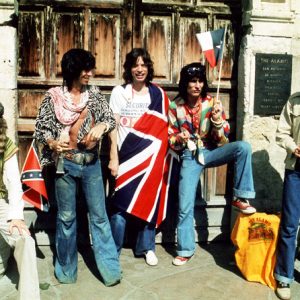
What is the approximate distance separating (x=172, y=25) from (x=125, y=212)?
6.50 ft

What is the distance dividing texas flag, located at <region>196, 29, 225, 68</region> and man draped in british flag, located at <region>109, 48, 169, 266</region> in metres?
0.53

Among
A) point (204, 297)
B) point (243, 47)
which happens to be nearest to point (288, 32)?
point (243, 47)

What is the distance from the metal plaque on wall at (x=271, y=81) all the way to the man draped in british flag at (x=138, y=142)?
1.02 metres

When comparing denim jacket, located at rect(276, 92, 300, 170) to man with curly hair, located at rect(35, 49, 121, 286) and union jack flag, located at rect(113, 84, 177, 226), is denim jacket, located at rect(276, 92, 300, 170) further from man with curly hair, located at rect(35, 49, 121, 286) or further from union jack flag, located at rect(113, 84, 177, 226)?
man with curly hair, located at rect(35, 49, 121, 286)

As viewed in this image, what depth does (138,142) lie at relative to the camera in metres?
4.75

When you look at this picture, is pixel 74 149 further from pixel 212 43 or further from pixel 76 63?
pixel 212 43

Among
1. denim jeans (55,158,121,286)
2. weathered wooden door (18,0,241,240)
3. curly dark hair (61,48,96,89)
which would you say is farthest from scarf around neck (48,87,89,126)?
weathered wooden door (18,0,241,240)

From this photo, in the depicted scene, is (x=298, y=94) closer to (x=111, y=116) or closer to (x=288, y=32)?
(x=288, y=32)

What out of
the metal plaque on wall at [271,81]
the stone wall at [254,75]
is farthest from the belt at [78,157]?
the metal plaque on wall at [271,81]

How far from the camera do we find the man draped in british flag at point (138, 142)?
4.72 m

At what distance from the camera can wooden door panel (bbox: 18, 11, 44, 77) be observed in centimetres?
500

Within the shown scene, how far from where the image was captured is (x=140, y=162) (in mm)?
4766

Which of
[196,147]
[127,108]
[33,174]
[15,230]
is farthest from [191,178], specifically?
[15,230]

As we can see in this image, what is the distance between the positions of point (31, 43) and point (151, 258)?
2438mm
